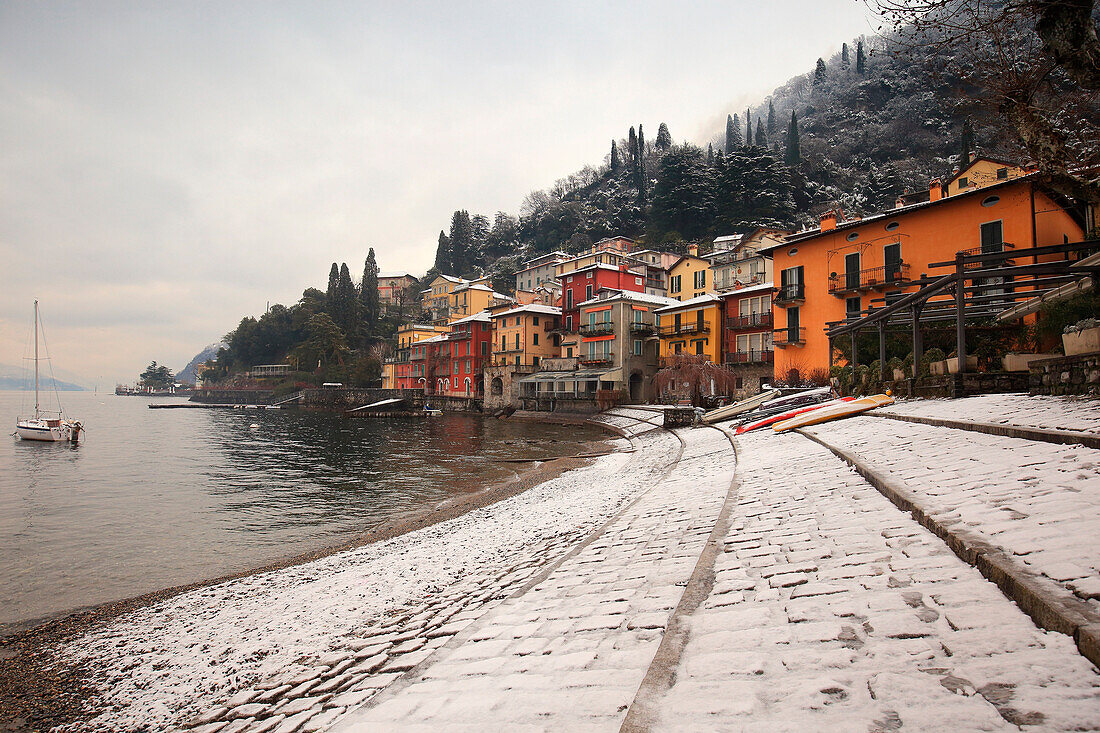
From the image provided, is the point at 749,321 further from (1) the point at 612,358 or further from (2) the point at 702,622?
(2) the point at 702,622

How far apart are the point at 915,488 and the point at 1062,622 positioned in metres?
2.98

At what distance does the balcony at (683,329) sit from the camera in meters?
40.6

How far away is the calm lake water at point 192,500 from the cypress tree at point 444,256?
75383mm

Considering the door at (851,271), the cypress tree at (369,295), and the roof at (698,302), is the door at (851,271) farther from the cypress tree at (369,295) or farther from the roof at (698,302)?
the cypress tree at (369,295)

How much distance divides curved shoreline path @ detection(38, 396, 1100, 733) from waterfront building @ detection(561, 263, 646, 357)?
43752 millimetres

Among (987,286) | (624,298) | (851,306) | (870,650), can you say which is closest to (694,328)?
(624,298)

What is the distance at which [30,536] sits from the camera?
39.3 feet

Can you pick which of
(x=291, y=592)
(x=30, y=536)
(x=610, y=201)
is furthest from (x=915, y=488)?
(x=610, y=201)

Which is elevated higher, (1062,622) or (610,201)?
(610,201)

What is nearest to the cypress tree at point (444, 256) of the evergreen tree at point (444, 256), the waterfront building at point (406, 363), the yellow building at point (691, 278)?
the evergreen tree at point (444, 256)

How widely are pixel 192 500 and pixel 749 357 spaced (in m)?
32.7

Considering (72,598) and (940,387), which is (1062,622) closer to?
(940,387)

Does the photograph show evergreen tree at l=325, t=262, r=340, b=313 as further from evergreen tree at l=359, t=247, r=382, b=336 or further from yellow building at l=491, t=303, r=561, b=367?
yellow building at l=491, t=303, r=561, b=367

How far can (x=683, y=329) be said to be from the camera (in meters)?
42.0
